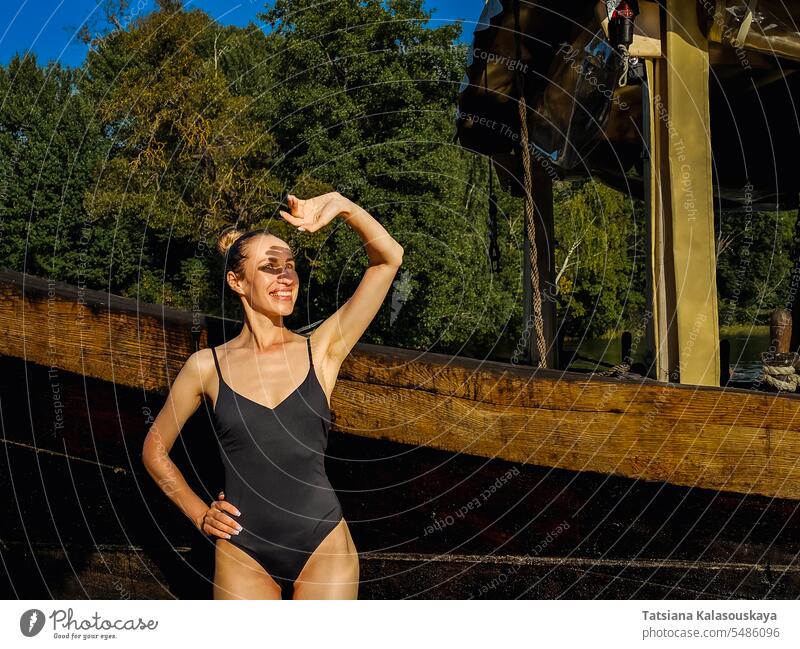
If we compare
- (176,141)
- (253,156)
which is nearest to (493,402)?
(253,156)

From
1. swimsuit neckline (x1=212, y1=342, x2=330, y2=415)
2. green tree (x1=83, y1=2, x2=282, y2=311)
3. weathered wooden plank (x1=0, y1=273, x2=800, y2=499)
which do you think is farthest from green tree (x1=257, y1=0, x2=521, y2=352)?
swimsuit neckline (x1=212, y1=342, x2=330, y2=415)

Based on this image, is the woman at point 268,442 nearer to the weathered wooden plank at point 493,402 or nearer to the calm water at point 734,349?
the weathered wooden plank at point 493,402

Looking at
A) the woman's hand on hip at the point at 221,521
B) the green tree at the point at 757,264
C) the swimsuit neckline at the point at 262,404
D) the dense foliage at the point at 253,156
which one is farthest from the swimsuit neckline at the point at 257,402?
the green tree at the point at 757,264

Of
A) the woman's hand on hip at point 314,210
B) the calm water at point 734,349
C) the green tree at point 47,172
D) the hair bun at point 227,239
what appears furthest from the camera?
the green tree at point 47,172

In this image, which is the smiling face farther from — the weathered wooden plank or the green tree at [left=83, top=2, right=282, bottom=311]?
the green tree at [left=83, top=2, right=282, bottom=311]

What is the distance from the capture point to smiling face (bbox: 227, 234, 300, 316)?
3.22 meters

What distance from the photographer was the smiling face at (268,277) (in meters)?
3.22

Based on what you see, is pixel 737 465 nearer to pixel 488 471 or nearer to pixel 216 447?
pixel 488 471

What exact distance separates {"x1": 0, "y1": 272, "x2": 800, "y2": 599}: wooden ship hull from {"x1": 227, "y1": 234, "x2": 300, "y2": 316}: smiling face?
391 mm

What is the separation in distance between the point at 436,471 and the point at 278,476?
28.4 inches

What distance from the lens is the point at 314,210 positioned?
9.89 feet

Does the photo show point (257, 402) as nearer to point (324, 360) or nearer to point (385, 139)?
point (324, 360)

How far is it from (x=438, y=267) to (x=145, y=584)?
2021cm
